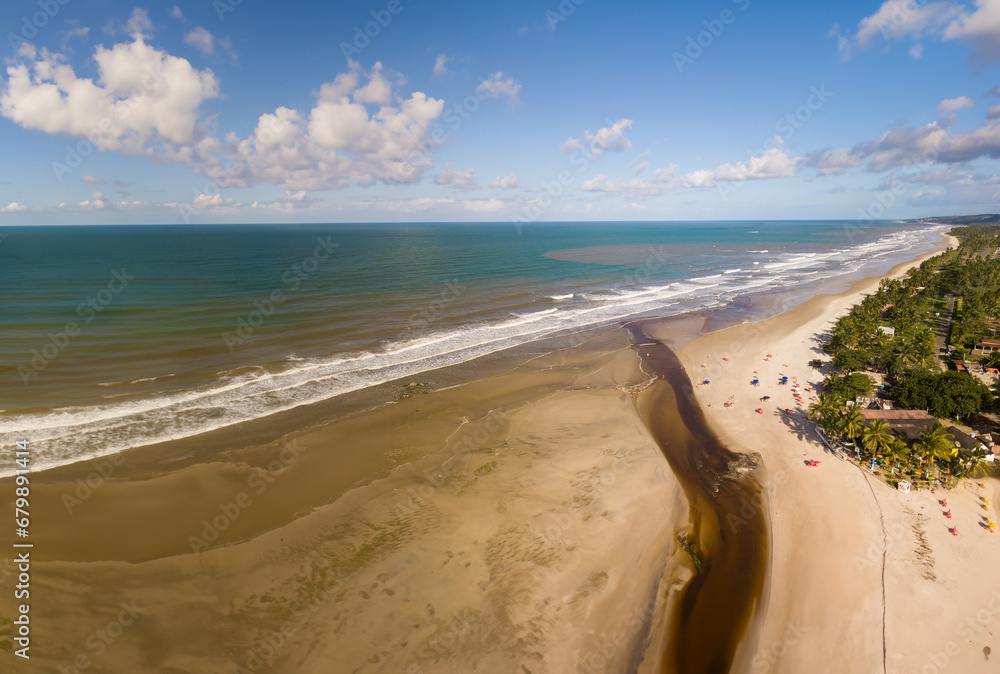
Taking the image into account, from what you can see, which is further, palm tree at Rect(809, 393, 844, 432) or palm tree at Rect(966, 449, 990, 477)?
palm tree at Rect(809, 393, 844, 432)

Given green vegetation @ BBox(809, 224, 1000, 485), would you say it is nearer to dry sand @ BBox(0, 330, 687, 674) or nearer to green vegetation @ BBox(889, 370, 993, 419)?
green vegetation @ BBox(889, 370, 993, 419)

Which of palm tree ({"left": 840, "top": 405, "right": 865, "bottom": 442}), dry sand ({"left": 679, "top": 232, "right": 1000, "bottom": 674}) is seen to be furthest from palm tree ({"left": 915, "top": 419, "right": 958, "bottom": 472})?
palm tree ({"left": 840, "top": 405, "right": 865, "bottom": 442})

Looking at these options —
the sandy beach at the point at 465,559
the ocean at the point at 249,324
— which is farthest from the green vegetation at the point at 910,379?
the ocean at the point at 249,324

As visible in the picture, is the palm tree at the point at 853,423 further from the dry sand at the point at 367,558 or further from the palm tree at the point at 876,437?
the dry sand at the point at 367,558

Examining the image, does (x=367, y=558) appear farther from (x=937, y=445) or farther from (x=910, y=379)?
(x=910, y=379)

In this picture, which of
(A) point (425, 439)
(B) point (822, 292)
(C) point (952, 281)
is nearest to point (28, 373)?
(A) point (425, 439)

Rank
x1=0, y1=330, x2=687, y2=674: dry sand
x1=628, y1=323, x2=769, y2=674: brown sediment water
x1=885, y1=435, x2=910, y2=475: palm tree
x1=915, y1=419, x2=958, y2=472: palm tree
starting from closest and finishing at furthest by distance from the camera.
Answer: x1=0, y1=330, x2=687, y2=674: dry sand, x1=628, y1=323, x2=769, y2=674: brown sediment water, x1=915, y1=419, x2=958, y2=472: palm tree, x1=885, y1=435, x2=910, y2=475: palm tree

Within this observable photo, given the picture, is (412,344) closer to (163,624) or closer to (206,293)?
(163,624)
